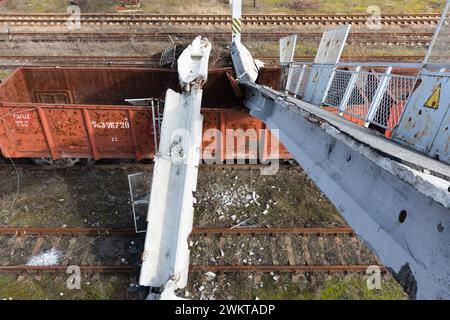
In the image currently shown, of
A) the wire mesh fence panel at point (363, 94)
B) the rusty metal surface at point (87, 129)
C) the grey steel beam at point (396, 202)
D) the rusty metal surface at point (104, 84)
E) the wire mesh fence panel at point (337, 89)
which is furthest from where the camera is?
the rusty metal surface at point (104, 84)

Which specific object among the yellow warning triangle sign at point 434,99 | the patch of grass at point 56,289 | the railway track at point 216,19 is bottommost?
the patch of grass at point 56,289

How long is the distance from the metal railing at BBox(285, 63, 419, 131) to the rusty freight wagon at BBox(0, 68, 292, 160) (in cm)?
218

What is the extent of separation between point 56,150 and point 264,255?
6399mm

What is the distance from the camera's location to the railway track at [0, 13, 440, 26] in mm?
17688

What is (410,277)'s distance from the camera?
2023 mm

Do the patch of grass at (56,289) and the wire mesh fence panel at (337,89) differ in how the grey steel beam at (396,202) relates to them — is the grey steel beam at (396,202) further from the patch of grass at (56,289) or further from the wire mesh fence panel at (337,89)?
the patch of grass at (56,289)

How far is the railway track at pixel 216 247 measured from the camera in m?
6.27

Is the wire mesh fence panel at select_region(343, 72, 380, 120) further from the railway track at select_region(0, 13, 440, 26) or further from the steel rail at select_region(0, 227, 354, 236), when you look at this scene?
the railway track at select_region(0, 13, 440, 26)

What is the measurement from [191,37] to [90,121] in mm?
10616

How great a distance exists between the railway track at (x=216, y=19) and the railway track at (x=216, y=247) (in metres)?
14.8

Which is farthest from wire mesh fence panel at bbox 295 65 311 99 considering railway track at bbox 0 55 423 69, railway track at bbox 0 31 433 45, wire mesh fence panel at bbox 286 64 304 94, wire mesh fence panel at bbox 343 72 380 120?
railway track at bbox 0 31 433 45

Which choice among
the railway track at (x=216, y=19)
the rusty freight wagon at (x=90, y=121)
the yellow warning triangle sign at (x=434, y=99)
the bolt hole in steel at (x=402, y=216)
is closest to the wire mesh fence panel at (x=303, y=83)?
the rusty freight wagon at (x=90, y=121)
